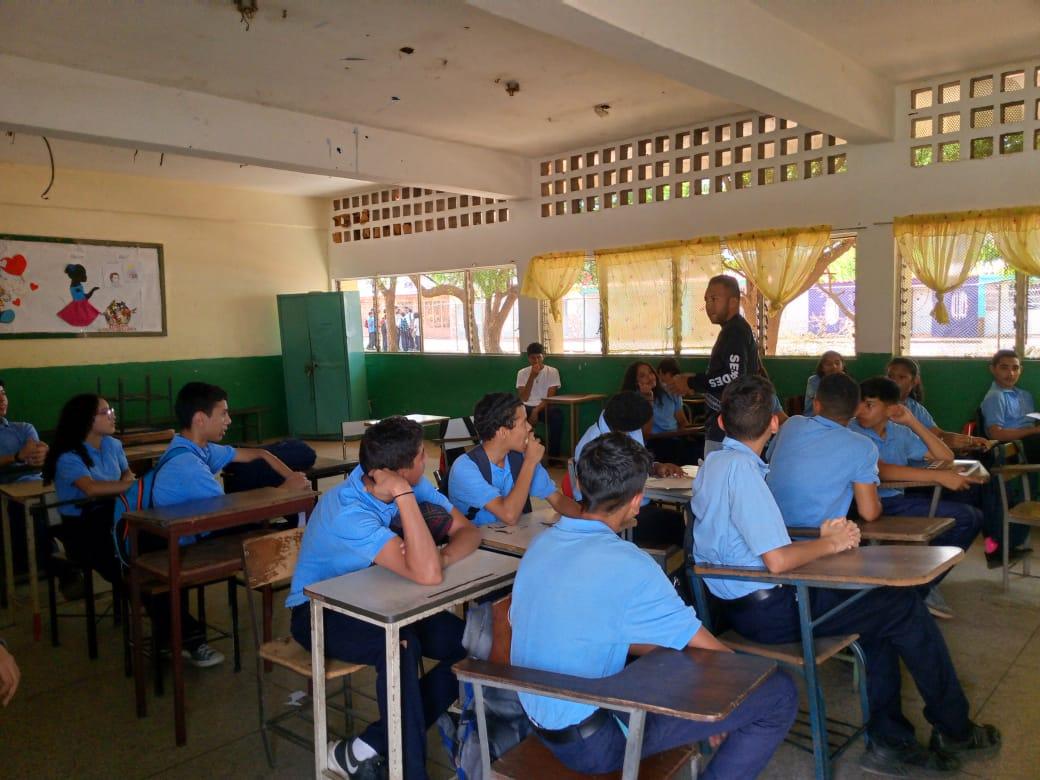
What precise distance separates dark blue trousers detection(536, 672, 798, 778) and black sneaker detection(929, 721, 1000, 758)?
0.95 metres

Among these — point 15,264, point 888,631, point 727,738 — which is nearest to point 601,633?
point 727,738

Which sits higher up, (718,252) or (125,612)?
(718,252)

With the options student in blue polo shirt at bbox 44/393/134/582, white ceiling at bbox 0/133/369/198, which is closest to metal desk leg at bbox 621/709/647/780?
student in blue polo shirt at bbox 44/393/134/582

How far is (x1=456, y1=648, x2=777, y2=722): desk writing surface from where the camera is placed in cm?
154

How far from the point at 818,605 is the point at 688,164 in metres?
5.60

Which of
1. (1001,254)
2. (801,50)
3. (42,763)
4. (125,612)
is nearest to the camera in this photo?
(42,763)

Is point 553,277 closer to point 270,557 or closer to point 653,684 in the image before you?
point 270,557

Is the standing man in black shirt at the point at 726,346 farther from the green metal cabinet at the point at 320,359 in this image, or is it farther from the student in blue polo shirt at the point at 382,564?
the green metal cabinet at the point at 320,359

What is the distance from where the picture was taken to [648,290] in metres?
7.65

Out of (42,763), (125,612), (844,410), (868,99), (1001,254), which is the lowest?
(42,763)

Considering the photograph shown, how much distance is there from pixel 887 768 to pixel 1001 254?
14.5 feet

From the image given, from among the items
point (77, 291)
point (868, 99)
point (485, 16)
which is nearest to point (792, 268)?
point (868, 99)

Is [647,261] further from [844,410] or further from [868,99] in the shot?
[844,410]

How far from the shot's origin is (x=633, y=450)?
1.95 metres
